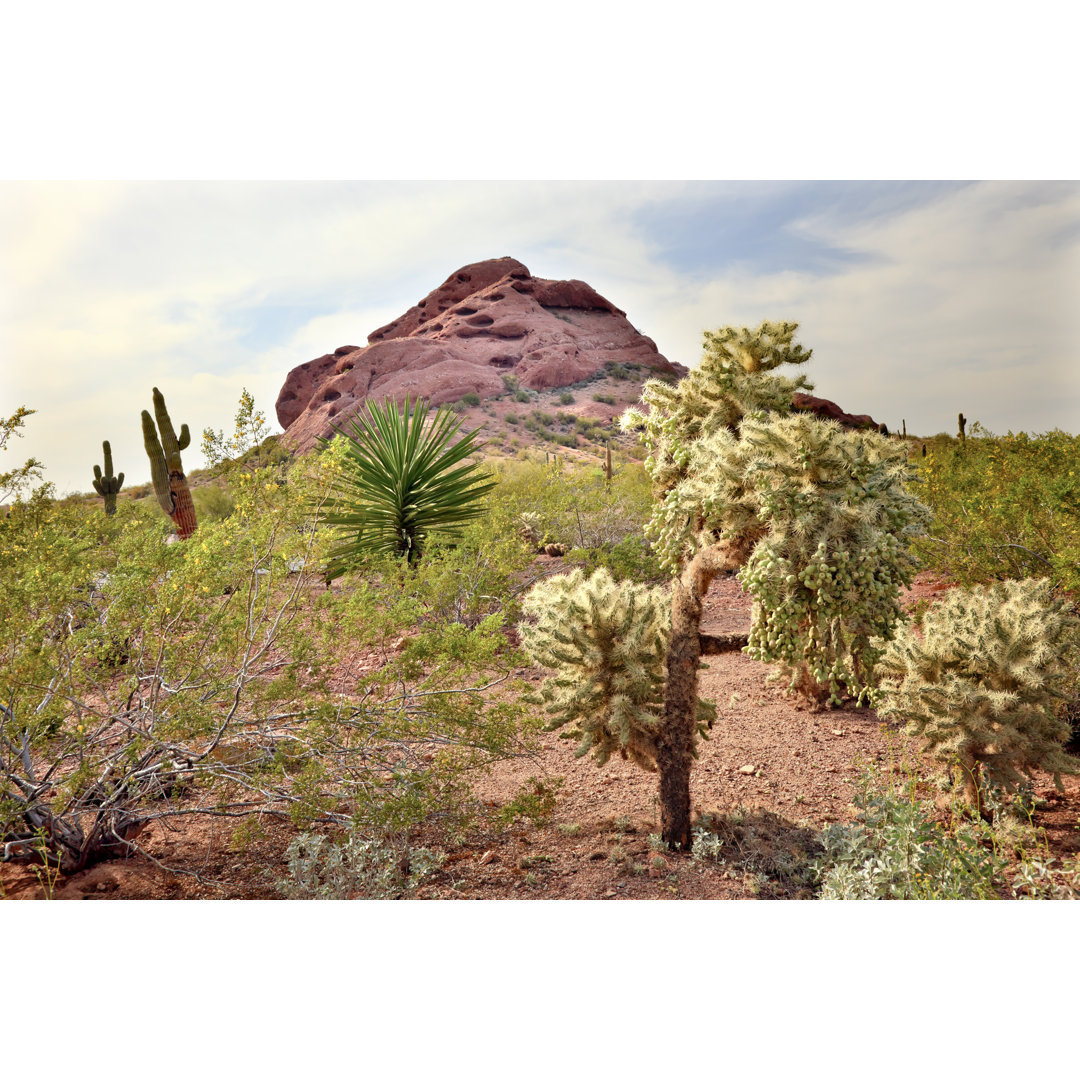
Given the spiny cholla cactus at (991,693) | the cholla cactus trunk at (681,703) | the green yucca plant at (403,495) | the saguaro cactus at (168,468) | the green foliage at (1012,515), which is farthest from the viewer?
the green yucca plant at (403,495)

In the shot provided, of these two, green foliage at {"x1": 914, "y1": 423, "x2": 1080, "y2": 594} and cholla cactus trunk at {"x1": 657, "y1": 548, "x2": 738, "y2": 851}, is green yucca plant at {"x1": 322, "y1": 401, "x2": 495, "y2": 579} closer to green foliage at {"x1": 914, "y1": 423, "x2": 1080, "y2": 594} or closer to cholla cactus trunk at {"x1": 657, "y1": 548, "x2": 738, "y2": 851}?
cholla cactus trunk at {"x1": 657, "y1": 548, "x2": 738, "y2": 851}

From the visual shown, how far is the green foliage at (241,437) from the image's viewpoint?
2.87m

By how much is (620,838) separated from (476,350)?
9340 millimetres

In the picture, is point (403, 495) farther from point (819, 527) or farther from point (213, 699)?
point (819, 527)

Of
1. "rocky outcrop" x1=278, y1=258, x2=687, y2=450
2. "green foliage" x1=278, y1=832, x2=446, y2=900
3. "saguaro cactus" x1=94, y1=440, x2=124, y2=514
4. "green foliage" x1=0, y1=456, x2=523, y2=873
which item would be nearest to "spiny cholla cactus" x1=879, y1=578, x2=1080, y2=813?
"green foliage" x1=0, y1=456, x2=523, y2=873

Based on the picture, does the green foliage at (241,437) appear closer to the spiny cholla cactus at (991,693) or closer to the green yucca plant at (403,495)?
the green yucca plant at (403,495)

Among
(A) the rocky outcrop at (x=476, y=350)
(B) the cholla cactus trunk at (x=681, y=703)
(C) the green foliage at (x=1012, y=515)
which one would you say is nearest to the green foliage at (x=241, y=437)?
(B) the cholla cactus trunk at (x=681, y=703)

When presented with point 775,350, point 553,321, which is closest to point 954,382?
point 775,350

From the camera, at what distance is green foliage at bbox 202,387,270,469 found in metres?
2.87

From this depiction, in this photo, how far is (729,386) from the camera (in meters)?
2.45

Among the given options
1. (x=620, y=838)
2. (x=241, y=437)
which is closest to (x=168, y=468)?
(x=241, y=437)

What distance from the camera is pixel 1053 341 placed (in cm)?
421

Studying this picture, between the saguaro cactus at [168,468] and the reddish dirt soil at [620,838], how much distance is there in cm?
290

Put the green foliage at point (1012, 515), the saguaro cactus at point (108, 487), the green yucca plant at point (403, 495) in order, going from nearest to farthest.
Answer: the green foliage at point (1012, 515) < the green yucca plant at point (403, 495) < the saguaro cactus at point (108, 487)
